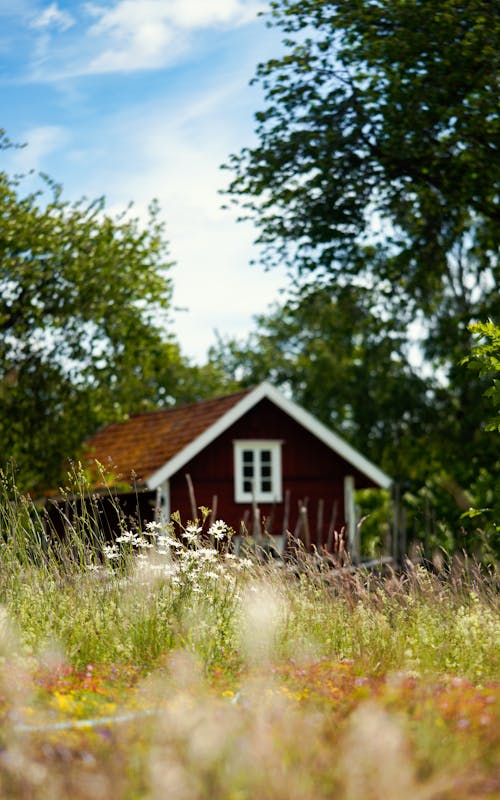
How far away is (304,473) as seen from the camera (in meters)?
24.2

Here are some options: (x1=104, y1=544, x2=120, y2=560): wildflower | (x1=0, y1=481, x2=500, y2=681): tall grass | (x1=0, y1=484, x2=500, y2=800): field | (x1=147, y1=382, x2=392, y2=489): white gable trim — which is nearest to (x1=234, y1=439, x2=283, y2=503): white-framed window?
(x1=147, y1=382, x2=392, y2=489): white gable trim

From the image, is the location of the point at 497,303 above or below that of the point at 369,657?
above

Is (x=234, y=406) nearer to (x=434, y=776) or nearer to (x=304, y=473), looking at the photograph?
(x=304, y=473)

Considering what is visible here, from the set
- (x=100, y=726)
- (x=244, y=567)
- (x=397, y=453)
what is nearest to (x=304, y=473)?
(x=397, y=453)

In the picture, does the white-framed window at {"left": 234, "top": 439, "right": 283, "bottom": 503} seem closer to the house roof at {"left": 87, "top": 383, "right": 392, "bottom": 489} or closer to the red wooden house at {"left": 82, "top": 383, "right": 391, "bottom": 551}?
the red wooden house at {"left": 82, "top": 383, "right": 391, "bottom": 551}

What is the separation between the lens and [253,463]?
77.8 ft

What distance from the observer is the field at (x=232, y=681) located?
13.5 ft

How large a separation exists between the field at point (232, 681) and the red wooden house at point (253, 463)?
13.9 meters

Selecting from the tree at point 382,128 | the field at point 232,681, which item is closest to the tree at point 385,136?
the tree at point 382,128

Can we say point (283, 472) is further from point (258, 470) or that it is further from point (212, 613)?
point (212, 613)

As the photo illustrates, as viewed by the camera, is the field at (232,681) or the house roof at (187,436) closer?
the field at (232,681)

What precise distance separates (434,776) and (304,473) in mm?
19894

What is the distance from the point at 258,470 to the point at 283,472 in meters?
0.67

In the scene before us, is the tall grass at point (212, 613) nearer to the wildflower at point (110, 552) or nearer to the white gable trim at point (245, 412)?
the wildflower at point (110, 552)
